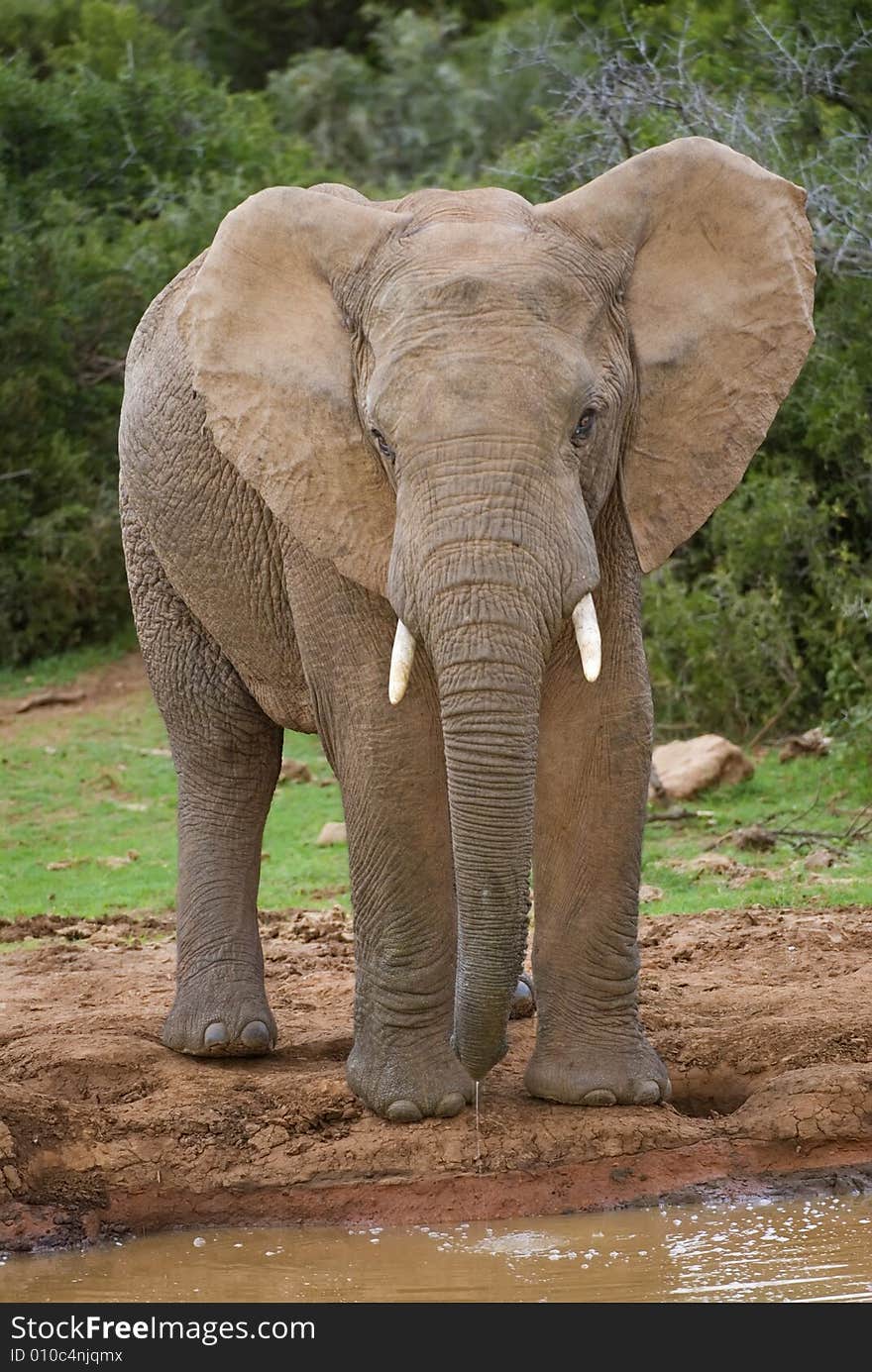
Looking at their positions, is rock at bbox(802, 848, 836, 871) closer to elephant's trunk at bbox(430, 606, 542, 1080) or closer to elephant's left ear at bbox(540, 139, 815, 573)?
elephant's left ear at bbox(540, 139, 815, 573)

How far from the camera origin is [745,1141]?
554cm

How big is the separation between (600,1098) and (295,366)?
204 centimetres

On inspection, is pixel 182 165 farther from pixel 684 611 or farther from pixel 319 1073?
pixel 319 1073

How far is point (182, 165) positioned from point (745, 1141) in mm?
11752

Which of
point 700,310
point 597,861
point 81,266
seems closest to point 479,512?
point 700,310

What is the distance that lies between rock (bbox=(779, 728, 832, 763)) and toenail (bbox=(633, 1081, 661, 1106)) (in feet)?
15.1

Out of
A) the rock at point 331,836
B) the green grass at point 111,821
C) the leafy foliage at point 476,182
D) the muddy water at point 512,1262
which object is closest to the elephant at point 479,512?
the muddy water at point 512,1262

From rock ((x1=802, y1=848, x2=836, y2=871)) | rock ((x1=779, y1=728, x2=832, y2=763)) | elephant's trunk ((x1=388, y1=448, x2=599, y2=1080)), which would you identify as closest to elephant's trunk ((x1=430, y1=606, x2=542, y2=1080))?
elephant's trunk ((x1=388, y1=448, x2=599, y2=1080))

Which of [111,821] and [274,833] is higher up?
[274,833]

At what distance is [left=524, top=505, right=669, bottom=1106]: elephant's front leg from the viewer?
5.38 m

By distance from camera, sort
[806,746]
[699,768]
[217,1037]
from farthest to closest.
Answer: [806,746] → [699,768] → [217,1037]

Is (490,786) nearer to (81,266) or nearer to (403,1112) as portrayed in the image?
(403,1112)

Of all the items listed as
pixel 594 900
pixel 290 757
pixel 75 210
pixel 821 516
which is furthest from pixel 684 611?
pixel 75 210

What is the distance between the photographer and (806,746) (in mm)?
10219
